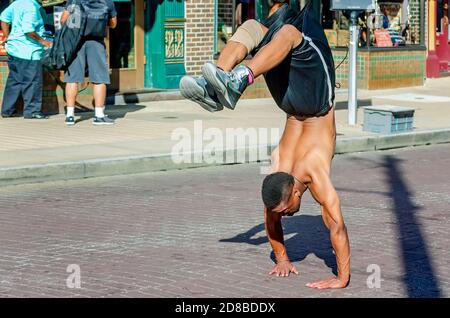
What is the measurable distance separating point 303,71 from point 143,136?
8176 millimetres

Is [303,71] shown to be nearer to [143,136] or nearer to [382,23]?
[143,136]

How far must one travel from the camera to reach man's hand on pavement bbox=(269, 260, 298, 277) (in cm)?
819

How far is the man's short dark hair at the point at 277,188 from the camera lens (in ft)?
24.6

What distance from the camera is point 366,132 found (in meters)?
16.5

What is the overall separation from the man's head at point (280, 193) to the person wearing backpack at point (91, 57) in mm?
9090

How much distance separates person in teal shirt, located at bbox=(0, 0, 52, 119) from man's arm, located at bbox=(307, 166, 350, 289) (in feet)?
32.7

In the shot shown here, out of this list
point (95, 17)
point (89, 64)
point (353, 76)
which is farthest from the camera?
point (353, 76)

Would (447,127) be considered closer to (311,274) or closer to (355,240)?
(355,240)

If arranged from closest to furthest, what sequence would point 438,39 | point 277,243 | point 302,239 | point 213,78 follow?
1. point 213,78
2. point 277,243
3. point 302,239
4. point 438,39

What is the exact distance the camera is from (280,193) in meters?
7.49

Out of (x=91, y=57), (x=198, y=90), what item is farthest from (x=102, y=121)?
(x=198, y=90)

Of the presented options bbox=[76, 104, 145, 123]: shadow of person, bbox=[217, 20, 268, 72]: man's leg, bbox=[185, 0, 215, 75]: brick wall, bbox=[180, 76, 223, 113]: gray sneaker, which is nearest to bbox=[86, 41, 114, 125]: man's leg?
bbox=[76, 104, 145, 123]: shadow of person

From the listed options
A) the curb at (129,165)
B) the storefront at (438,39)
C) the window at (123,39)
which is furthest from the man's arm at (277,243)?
the storefront at (438,39)

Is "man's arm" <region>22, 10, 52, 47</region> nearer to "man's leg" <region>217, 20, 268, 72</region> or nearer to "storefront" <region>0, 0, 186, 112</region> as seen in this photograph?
"storefront" <region>0, 0, 186, 112</region>
